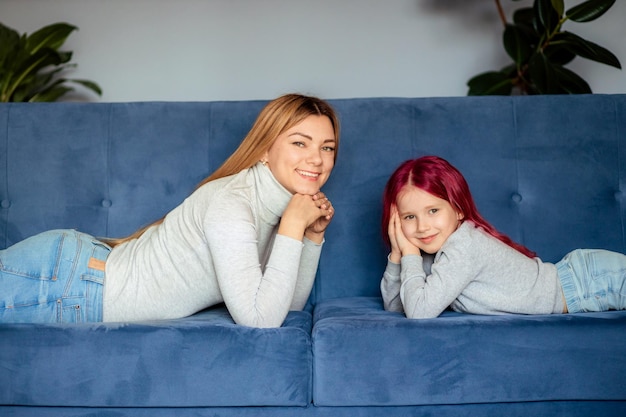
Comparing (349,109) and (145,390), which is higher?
(349,109)

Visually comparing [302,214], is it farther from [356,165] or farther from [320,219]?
[356,165]

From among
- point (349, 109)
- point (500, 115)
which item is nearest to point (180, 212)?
point (349, 109)

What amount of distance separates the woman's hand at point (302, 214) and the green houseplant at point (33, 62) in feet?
5.29

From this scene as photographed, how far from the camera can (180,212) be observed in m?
1.76

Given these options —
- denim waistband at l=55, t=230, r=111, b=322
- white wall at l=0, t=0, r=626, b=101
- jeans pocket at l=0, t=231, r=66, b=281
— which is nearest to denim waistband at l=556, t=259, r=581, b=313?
denim waistband at l=55, t=230, r=111, b=322

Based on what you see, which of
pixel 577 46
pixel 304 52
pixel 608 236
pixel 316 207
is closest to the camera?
pixel 316 207


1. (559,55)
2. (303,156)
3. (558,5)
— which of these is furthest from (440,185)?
(559,55)

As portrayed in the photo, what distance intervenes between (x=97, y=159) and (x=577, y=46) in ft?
5.93

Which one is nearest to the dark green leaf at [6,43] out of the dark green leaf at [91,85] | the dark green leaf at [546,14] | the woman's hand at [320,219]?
the dark green leaf at [91,85]

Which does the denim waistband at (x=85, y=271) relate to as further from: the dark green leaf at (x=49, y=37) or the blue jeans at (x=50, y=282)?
the dark green leaf at (x=49, y=37)

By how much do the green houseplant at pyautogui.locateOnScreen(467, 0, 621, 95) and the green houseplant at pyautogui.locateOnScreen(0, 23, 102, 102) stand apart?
1.71 m

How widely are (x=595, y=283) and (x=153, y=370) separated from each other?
1.09 meters

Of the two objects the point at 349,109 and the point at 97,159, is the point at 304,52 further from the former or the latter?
the point at 97,159

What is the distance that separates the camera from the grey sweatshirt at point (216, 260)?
1.52m
